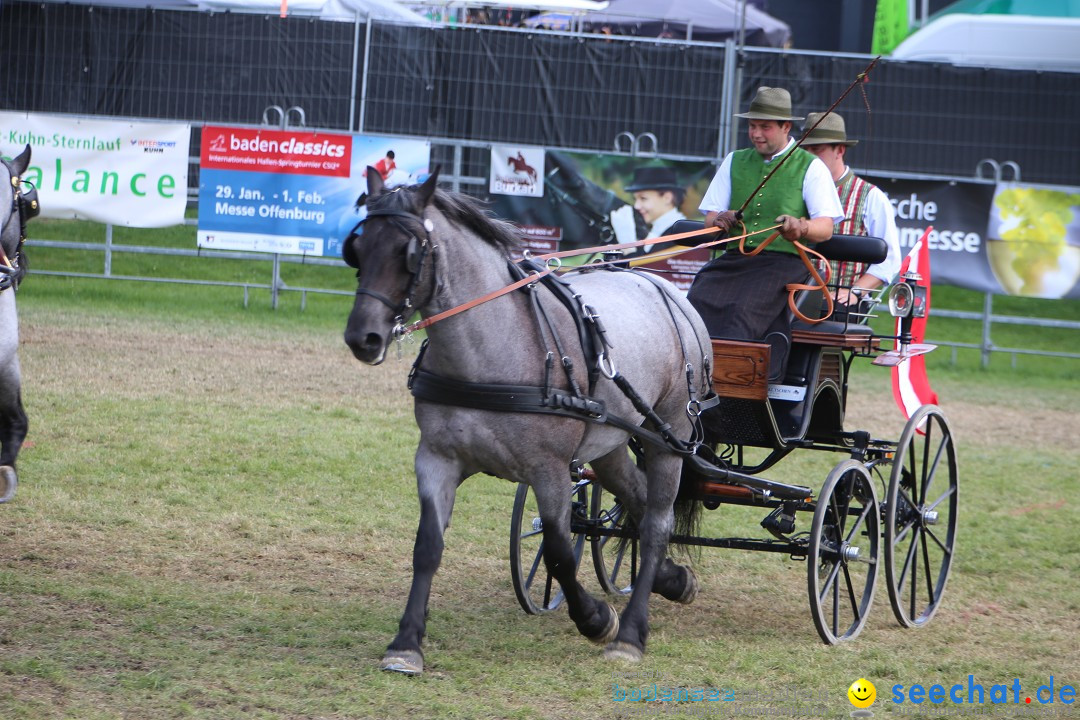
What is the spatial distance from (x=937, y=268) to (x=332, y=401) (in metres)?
6.54

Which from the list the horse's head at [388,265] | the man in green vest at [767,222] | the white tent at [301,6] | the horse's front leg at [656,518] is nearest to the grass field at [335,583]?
the horse's front leg at [656,518]

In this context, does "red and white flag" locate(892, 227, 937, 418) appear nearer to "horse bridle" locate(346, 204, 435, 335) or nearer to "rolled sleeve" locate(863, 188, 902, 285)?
"rolled sleeve" locate(863, 188, 902, 285)

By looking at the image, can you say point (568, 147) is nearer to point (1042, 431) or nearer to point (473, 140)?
point (473, 140)

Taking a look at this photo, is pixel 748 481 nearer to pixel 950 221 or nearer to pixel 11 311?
pixel 11 311

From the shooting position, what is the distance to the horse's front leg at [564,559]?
469 centimetres

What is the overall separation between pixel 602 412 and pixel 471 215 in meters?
0.86

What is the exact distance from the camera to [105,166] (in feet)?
43.2

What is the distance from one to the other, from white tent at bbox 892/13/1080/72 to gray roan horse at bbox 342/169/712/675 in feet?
43.4

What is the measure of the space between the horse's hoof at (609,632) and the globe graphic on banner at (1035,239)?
9.02 metres

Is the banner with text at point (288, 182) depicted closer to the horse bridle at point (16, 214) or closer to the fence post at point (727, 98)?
the fence post at point (727, 98)

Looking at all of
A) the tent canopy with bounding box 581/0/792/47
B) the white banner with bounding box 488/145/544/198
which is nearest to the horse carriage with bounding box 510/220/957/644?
the white banner with bounding box 488/145/544/198

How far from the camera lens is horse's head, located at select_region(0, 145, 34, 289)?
5.93 m

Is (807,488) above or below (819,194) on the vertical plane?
below

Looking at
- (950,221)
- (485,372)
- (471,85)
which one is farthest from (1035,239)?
(485,372)
